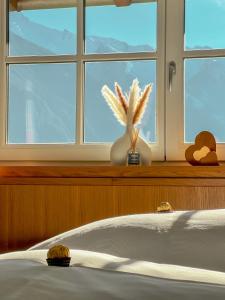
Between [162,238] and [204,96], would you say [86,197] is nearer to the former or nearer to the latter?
[204,96]

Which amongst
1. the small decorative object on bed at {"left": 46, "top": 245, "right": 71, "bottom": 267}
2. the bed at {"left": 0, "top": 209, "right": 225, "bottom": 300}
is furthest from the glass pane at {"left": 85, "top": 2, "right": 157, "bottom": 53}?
the small decorative object on bed at {"left": 46, "top": 245, "right": 71, "bottom": 267}

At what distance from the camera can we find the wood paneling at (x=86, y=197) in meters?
2.20

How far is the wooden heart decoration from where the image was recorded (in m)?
2.31

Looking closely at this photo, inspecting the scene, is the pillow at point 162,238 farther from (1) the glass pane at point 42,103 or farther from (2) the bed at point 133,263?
(1) the glass pane at point 42,103

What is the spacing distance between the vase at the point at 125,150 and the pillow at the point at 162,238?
1.20 metres

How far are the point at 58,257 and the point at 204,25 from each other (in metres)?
2.19

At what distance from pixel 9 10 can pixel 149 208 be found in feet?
4.26

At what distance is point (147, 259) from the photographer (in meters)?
0.97

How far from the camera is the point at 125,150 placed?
7.88 ft

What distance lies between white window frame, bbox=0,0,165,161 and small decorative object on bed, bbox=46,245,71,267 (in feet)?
6.44

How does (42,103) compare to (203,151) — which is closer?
(203,151)

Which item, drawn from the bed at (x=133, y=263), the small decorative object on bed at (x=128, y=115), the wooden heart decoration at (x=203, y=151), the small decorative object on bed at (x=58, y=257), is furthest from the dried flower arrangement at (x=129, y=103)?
the small decorative object on bed at (x=58, y=257)

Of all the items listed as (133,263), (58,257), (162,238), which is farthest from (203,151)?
(58,257)

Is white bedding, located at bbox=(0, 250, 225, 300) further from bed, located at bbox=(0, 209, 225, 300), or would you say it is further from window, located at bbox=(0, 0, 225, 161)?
window, located at bbox=(0, 0, 225, 161)
